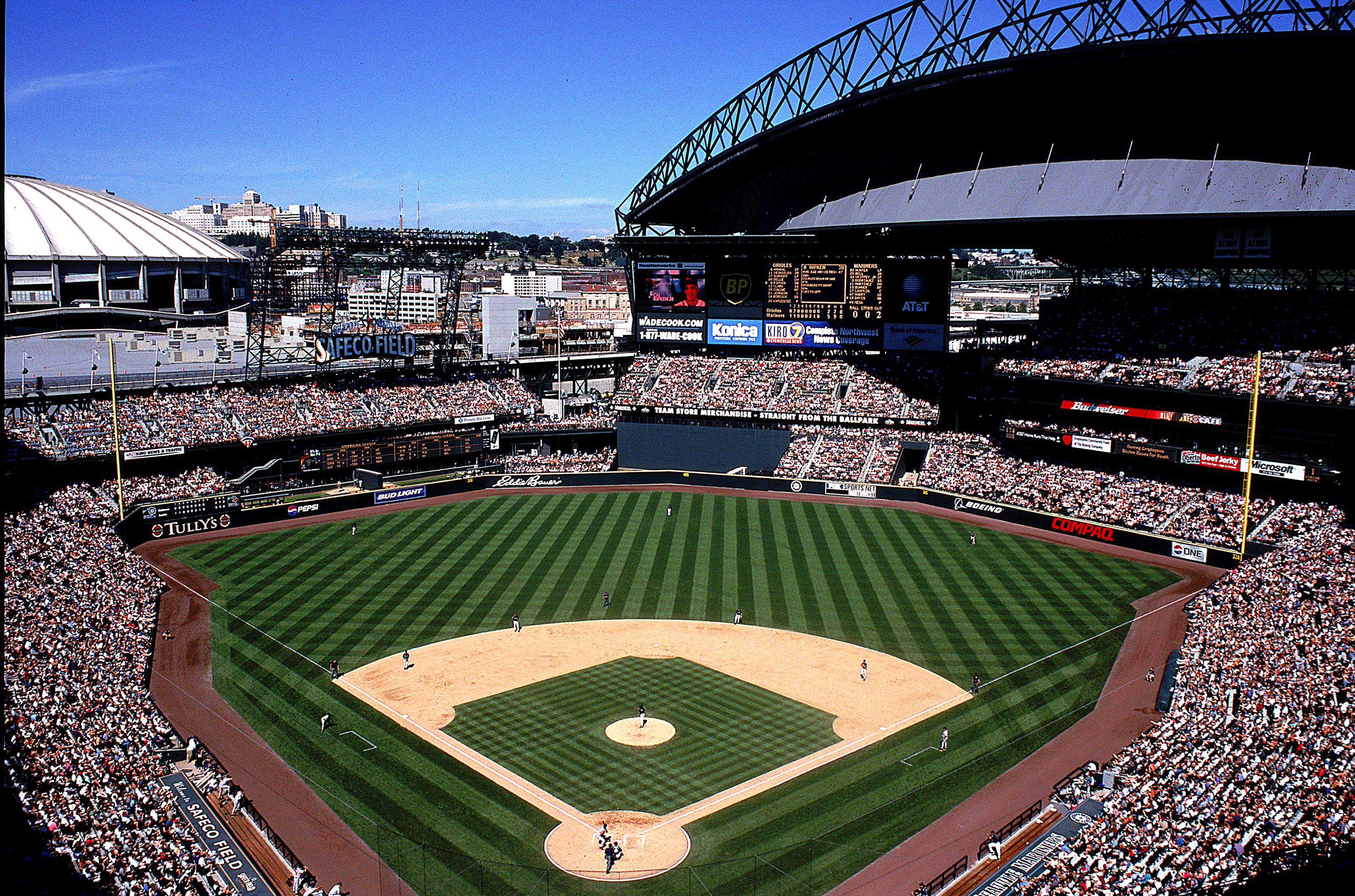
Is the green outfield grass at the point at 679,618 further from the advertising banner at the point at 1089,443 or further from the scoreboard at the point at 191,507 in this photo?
the advertising banner at the point at 1089,443

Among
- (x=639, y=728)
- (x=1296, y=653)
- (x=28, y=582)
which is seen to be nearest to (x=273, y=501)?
(x=28, y=582)

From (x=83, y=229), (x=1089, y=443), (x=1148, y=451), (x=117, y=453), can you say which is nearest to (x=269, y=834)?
(x=117, y=453)

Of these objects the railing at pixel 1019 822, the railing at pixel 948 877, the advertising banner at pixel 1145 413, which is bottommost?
the railing at pixel 948 877

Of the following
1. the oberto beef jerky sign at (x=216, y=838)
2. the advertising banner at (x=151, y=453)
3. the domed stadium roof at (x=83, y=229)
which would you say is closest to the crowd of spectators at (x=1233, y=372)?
the oberto beef jerky sign at (x=216, y=838)

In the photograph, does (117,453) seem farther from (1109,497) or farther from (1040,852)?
(1109,497)

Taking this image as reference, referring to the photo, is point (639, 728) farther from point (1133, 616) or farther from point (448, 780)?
point (1133, 616)

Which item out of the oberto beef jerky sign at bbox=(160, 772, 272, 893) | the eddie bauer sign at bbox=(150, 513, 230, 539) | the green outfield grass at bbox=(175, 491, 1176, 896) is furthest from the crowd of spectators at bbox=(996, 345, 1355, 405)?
the oberto beef jerky sign at bbox=(160, 772, 272, 893)
